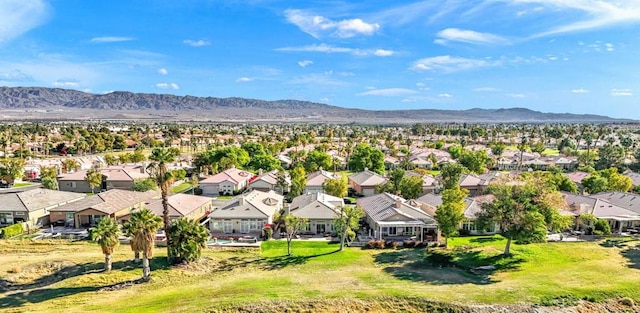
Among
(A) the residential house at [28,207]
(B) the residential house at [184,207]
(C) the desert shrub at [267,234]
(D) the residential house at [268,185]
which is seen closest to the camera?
(C) the desert shrub at [267,234]

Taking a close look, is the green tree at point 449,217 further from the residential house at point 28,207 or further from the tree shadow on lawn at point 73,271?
the residential house at point 28,207

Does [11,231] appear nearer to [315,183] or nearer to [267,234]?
[267,234]

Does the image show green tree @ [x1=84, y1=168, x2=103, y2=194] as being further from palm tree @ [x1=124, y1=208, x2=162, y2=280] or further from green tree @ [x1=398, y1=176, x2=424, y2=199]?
green tree @ [x1=398, y1=176, x2=424, y2=199]

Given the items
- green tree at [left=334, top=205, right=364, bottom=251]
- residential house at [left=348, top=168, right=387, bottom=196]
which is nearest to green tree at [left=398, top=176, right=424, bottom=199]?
residential house at [left=348, top=168, right=387, bottom=196]

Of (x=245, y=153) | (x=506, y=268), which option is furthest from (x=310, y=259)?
(x=245, y=153)

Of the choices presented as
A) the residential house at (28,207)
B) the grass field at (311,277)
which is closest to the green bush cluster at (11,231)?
the residential house at (28,207)

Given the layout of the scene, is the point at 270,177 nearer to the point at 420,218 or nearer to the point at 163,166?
the point at 420,218

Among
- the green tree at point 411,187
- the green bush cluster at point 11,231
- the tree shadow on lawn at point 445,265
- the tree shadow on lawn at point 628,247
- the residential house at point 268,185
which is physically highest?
the green tree at point 411,187
